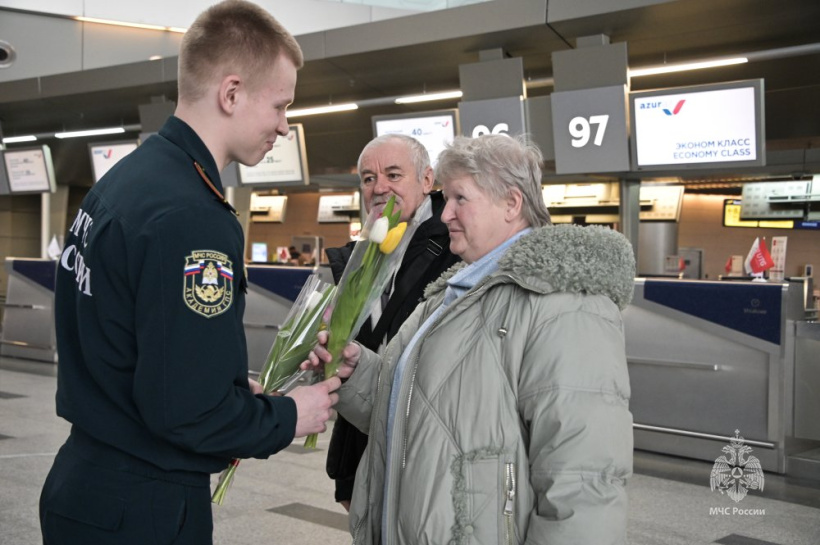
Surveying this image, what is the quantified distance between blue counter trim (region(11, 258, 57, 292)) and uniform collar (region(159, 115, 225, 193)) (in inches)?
416

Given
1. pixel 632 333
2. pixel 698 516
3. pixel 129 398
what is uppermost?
pixel 129 398

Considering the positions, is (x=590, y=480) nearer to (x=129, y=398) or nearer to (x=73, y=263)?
(x=129, y=398)

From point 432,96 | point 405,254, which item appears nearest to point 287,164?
point 432,96

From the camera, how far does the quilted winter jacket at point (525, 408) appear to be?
5.20ft

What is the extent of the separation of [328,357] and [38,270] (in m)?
10.8

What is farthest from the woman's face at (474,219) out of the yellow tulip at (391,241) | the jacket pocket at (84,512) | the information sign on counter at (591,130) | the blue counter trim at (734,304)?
the information sign on counter at (591,130)

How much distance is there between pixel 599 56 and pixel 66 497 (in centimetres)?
720

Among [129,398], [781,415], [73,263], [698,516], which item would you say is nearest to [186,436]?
[129,398]

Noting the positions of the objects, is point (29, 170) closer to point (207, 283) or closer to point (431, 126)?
point (431, 126)

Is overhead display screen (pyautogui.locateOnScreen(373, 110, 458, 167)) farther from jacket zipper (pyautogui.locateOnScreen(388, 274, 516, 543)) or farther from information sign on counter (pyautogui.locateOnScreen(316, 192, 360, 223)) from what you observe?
information sign on counter (pyautogui.locateOnScreen(316, 192, 360, 223))

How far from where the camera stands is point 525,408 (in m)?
1.67

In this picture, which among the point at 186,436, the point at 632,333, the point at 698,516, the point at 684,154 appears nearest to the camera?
the point at 186,436

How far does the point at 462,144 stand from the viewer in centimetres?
195

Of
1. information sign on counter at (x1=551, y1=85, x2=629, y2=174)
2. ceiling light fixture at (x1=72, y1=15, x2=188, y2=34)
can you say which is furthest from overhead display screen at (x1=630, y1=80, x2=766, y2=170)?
ceiling light fixture at (x1=72, y1=15, x2=188, y2=34)
